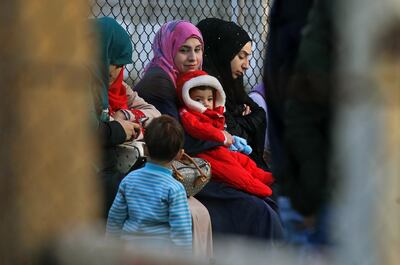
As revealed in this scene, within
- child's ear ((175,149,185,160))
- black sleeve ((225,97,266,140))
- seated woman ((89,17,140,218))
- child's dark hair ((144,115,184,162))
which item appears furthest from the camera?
black sleeve ((225,97,266,140))

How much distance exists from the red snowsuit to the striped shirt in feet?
2.51

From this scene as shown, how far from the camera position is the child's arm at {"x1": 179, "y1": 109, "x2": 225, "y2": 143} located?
443 cm

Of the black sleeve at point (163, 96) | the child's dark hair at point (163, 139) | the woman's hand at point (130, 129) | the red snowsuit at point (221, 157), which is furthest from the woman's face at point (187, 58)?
the child's dark hair at point (163, 139)

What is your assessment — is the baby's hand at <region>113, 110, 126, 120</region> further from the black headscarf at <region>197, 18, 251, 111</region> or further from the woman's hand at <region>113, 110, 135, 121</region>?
the black headscarf at <region>197, 18, 251, 111</region>

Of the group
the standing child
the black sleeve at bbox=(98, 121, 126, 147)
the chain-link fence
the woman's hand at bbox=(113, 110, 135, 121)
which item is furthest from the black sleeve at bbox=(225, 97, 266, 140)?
the standing child

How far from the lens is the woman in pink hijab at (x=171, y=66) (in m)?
4.50

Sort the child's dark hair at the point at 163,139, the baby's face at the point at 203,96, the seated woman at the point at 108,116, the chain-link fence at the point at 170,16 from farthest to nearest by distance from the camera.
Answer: the chain-link fence at the point at 170,16
the baby's face at the point at 203,96
the seated woman at the point at 108,116
the child's dark hair at the point at 163,139

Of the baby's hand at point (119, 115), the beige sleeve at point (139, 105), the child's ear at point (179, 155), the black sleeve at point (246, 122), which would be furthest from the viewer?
the black sleeve at point (246, 122)

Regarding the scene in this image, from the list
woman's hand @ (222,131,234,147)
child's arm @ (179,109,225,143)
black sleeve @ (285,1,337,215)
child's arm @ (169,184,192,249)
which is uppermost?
black sleeve @ (285,1,337,215)

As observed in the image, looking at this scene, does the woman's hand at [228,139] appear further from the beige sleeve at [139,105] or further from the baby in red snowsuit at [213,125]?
the beige sleeve at [139,105]

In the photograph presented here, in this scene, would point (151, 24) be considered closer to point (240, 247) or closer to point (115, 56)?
point (115, 56)

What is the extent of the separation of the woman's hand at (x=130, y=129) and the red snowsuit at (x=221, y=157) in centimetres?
30

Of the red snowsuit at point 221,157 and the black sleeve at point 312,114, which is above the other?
the black sleeve at point 312,114

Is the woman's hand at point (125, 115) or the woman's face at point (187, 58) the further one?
the woman's face at point (187, 58)
